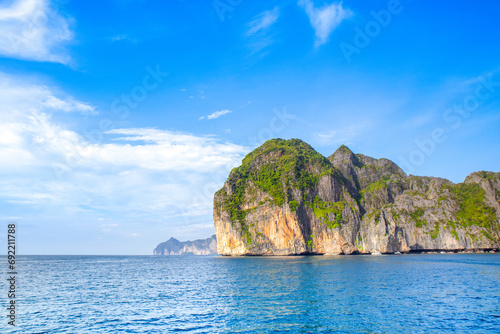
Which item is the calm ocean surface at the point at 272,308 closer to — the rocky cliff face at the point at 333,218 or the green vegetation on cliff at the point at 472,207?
the rocky cliff face at the point at 333,218

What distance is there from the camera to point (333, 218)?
167 metres

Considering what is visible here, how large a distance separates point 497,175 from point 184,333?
21883 centimetres

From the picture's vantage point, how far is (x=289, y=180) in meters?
177

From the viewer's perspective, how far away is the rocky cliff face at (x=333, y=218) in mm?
158875

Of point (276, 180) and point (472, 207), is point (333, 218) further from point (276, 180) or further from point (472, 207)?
point (472, 207)

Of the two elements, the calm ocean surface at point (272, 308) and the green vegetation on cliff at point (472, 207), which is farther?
the green vegetation on cliff at point (472, 207)

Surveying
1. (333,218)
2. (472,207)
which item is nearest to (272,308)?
(333,218)

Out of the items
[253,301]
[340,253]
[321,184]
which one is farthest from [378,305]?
[321,184]

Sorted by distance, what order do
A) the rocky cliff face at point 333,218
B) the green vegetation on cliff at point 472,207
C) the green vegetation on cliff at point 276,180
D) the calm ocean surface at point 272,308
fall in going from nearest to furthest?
the calm ocean surface at point 272,308 → the rocky cliff face at point 333,218 → the green vegetation on cliff at point 472,207 → the green vegetation on cliff at point 276,180

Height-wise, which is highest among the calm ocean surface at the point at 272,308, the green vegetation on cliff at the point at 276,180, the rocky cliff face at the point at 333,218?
the green vegetation on cliff at the point at 276,180

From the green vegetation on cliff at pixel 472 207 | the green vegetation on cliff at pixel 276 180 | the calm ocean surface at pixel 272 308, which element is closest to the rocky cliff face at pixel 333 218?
the green vegetation on cliff at pixel 472 207

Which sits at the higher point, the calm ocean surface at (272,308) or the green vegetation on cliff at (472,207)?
the green vegetation on cliff at (472,207)

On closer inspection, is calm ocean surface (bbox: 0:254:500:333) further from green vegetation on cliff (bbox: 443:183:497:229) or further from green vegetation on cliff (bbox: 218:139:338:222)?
green vegetation on cliff (bbox: 443:183:497:229)

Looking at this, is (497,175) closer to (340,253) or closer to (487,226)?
(487,226)
